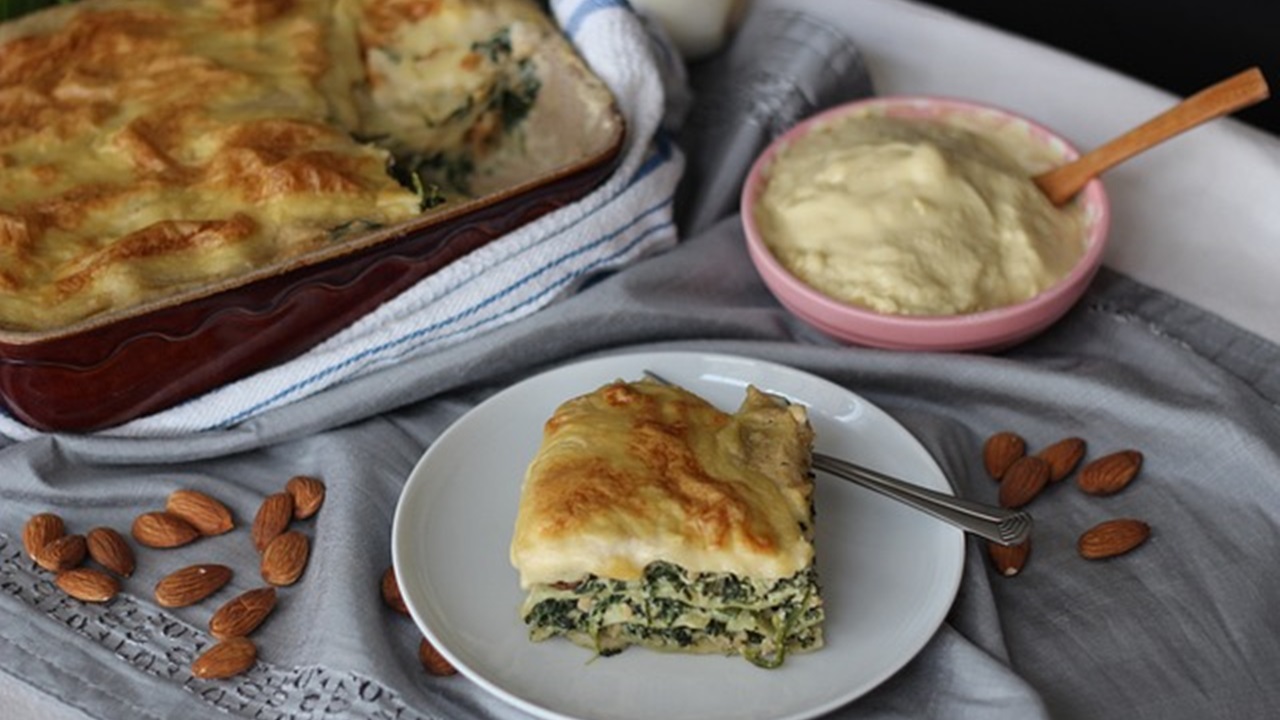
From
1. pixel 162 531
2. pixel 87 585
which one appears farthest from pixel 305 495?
pixel 87 585

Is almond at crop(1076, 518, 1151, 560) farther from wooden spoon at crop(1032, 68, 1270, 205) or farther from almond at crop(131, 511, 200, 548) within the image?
almond at crop(131, 511, 200, 548)

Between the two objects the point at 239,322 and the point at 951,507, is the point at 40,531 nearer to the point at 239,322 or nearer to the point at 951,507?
the point at 239,322

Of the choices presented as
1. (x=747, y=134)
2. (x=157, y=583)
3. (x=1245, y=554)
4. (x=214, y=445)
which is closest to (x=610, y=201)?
(x=747, y=134)

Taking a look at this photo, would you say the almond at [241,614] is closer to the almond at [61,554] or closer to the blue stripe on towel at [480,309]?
the almond at [61,554]

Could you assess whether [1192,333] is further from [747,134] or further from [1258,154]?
[747,134]

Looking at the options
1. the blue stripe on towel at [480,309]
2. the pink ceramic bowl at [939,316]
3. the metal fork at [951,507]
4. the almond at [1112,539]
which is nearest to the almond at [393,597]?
the blue stripe on towel at [480,309]

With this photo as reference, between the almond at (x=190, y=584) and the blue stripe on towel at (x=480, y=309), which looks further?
the blue stripe on towel at (x=480, y=309)
